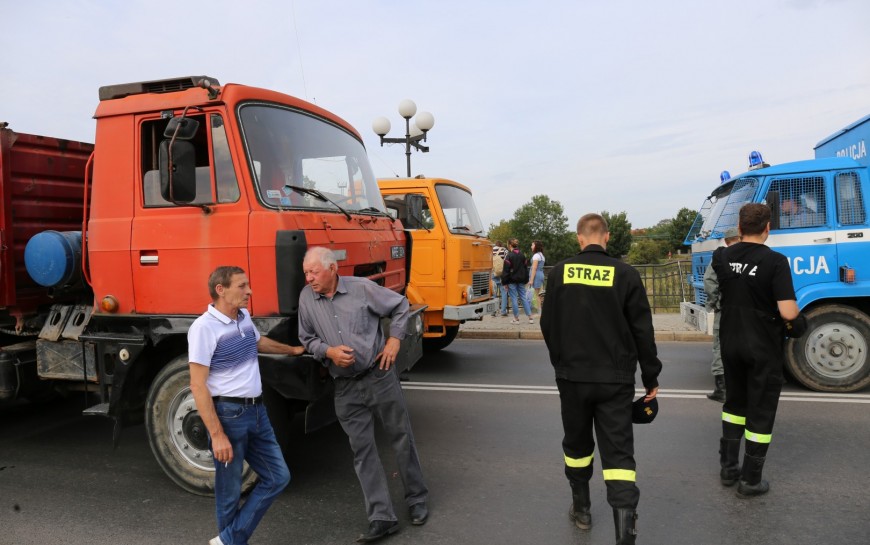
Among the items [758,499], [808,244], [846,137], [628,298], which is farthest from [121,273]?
[846,137]

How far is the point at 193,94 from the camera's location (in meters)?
3.86

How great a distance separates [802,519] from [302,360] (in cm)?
309

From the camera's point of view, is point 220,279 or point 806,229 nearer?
point 220,279

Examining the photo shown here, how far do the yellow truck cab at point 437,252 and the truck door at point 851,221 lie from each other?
4.21 meters

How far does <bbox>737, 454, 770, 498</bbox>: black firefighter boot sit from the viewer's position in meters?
3.72

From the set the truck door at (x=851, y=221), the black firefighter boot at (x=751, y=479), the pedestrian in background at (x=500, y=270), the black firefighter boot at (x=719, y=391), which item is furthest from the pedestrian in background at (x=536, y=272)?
the black firefighter boot at (x=751, y=479)

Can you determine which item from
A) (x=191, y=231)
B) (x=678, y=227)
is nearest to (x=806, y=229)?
(x=191, y=231)

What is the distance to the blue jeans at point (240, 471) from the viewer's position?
2.89m

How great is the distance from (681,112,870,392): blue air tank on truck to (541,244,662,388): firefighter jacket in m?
4.03

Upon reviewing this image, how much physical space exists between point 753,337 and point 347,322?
2.58 metres

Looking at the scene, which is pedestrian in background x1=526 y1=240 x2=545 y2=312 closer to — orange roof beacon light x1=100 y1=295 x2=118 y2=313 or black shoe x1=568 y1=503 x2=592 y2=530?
black shoe x1=568 y1=503 x2=592 y2=530

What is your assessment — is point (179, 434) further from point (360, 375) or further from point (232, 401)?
point (360, 375)

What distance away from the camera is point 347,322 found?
337 centimetres

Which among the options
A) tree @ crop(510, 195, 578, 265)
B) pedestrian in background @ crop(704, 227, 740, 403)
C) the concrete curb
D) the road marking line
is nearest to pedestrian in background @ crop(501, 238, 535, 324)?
the concrete curb
